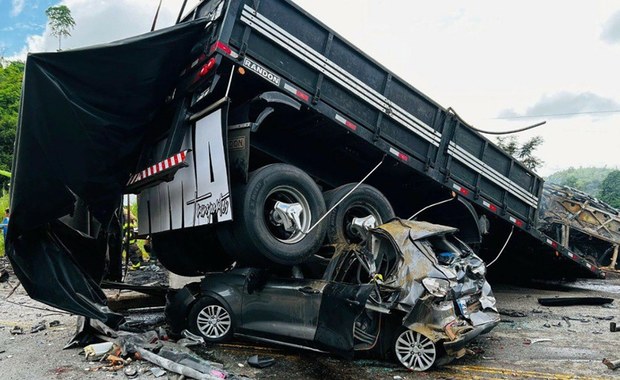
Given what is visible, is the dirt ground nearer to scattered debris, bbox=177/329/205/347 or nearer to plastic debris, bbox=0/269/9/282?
scattered debris, bbox=177/329/205/347

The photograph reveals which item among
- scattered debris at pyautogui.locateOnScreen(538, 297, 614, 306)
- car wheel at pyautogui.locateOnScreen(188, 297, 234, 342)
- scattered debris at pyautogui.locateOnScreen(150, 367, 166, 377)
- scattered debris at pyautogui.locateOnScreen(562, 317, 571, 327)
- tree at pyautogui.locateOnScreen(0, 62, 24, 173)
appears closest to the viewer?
scattered debris at pyautogui.locateOnScreen(150, 367, 166, 377)

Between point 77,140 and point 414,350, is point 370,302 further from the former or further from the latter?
point 77,140

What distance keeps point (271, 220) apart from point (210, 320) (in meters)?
1.27

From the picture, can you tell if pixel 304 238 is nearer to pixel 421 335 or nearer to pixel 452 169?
pixel 421 335

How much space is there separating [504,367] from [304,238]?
7.66 ft

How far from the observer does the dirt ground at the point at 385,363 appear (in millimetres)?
4141

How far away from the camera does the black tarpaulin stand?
13.6 ft

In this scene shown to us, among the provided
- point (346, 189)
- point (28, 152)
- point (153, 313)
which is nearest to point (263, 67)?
point (346, 189)

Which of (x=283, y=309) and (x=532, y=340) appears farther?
(x=532, y=340)

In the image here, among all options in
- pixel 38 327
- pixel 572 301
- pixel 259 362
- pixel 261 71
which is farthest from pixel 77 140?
pixel 572 301

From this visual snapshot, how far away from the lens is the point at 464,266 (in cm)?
498

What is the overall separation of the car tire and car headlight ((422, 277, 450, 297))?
42cm

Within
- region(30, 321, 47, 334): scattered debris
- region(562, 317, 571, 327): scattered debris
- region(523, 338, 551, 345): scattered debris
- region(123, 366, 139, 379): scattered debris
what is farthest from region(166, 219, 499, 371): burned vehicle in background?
region(562, 317, 571, 327): scattered debris

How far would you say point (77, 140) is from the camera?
4398 mm
